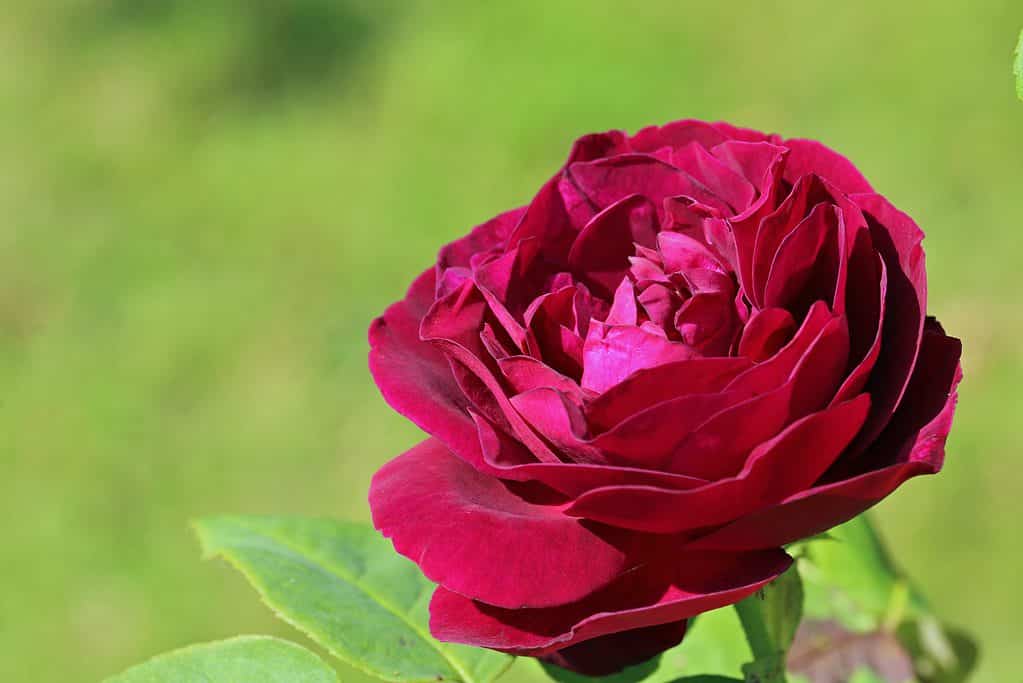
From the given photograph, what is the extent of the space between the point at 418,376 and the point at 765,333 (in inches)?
8.6

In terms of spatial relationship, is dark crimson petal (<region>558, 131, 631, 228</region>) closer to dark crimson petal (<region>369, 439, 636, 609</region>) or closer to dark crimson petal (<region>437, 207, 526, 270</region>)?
dark crimson petal (<region>437, 207, 526, 270</region>)

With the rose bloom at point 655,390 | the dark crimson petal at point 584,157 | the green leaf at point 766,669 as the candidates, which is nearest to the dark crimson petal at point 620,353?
the rose bloom at point 655,390

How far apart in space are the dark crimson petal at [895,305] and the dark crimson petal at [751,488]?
0.11ft

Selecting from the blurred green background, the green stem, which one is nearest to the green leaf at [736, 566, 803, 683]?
the green stem

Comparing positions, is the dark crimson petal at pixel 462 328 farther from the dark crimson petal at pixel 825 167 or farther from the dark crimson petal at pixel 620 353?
the dark crimson petal at pixel 825 167

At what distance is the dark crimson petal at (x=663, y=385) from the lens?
0.59 metres

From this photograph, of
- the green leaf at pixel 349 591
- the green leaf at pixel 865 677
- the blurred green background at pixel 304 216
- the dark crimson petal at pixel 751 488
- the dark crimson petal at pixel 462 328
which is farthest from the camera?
the blurred green background at pixel 304 216

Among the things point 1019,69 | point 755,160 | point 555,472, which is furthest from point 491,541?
point 1019,69

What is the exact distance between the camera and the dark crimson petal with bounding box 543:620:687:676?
0.69 metres

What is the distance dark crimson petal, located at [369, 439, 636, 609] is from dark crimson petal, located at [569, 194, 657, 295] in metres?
0.15

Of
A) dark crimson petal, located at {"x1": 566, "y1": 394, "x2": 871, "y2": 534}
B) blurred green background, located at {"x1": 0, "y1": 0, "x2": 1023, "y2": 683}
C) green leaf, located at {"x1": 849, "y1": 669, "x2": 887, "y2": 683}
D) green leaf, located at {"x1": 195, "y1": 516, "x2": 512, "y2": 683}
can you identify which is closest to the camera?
dark crimson petal, located at {"x1": 566, "y1": 394, "x2": 871, "y2": 534}

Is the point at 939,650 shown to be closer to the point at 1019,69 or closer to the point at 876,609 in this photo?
the point at 876,609

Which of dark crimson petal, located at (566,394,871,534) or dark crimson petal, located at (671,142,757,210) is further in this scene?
dark crimson petal, located at (671,142,757,210)

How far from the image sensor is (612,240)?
29.3 inches
